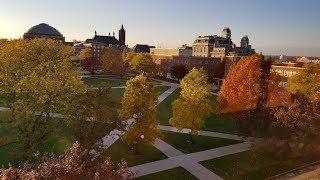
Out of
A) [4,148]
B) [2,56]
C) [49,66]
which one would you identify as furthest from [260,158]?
[2,56]

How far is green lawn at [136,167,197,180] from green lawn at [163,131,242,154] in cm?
481

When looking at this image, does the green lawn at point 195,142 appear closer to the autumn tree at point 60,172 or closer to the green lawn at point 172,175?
the green lawn at point 172,175

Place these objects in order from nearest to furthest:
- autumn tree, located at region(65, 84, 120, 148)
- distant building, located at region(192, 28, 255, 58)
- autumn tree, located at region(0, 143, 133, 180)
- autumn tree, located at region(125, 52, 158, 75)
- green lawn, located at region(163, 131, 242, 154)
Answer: autumn tree, located at region(0, 143, 133, 180) < autumn tree, located at region(65, 84, 120, 148) < green lawn, located at region(163, 131, 242, 154) < autumn tree, located at region(125, 52, 158, 75) < distant building, located at region(192, 28, 255, 58)

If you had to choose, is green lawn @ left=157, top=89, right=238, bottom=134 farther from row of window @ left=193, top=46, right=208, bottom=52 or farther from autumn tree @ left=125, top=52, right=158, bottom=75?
row of window @ left=193, top=46, right=208, bottom=52

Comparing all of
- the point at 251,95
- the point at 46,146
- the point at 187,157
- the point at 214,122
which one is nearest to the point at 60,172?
the point at 187,157

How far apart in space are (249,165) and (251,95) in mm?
7137

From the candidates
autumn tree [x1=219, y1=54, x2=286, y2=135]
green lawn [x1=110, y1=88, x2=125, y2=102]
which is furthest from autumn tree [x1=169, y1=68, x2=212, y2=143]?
green lawn [x1=110, y1=88, x2=125, y2=102]

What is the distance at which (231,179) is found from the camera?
28156 mm

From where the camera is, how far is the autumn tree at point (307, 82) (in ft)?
159

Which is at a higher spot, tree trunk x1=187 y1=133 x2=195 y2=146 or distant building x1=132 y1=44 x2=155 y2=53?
distant building x1=132 y1=44 x2=155 y2=53

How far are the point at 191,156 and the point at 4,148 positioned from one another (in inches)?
638

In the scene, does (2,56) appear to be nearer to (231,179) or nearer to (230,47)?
(231,179)

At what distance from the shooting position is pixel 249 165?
31.1 m

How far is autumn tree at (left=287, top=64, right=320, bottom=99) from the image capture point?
48.4 meters
